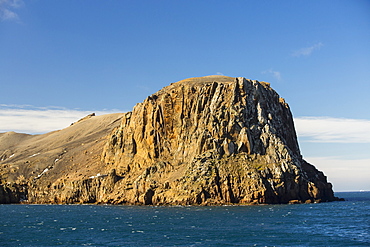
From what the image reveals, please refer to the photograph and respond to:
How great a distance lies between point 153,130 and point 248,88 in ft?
123

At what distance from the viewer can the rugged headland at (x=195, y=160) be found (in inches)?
5172

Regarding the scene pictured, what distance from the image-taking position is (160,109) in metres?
166

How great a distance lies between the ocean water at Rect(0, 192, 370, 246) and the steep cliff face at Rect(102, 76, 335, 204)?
21594mm

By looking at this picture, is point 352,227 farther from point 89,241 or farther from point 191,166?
point 191,166

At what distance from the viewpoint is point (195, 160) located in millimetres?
139125

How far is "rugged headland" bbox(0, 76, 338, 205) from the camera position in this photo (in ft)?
431

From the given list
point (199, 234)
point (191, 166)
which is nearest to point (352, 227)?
point (199, 234)

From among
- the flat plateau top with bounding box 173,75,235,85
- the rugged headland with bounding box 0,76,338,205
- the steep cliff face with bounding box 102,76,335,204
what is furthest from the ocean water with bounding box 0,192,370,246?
the flat plateau top with bounding box 173,75,235,85

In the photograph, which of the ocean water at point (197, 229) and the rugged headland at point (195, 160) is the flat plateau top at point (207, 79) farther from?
the ocean water at point (197, 229)

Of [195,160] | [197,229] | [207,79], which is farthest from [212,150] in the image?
[197,229]

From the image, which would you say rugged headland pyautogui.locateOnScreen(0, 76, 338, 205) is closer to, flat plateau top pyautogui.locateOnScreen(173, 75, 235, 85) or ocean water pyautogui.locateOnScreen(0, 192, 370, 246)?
flat plateau top pyautogui.locateOnScreen(173, 75, 235, 85)

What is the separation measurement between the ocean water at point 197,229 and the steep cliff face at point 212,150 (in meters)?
21.6

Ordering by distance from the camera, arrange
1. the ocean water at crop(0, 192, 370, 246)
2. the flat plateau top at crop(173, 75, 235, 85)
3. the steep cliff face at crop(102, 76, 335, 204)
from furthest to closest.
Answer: the flat plateau top at crop(173, 75, 235, 85) → the steep cliff face at crop(102, 76, 335, 204) → the ocean water at crop(0, 192, 370, 246)

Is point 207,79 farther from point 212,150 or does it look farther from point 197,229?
point 197,229
